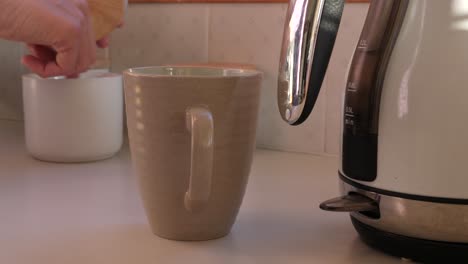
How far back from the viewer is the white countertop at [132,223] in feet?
1.62

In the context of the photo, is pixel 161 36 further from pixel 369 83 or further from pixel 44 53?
pixel 369 83

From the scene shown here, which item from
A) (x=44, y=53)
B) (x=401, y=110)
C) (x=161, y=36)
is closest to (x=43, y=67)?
(x=44, y=53)

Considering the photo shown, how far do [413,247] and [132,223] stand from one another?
233mm

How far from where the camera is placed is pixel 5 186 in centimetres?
70

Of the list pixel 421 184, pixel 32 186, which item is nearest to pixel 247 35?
pixel 32 186

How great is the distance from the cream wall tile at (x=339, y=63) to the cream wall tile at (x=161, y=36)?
0.66ft

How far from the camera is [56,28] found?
2.40ft

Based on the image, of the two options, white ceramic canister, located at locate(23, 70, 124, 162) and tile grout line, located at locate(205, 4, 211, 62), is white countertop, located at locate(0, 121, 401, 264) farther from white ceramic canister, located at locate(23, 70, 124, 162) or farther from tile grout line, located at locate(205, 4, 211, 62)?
tile grout line, located at locate(205, 4, 211, 62)

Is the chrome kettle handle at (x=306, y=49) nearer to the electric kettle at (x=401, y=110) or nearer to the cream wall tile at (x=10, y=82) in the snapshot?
the electric kettle at (x=401, y=110)

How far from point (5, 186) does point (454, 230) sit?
46cm

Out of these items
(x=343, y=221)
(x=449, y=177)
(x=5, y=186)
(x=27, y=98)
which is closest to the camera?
(x=449, y=177)

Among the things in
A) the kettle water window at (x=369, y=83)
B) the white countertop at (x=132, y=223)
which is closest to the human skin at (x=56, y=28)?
the white countertop at (x=132, y=223)

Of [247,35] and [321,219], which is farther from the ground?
[247,35]

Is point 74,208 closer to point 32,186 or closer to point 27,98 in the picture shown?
point 32,186
